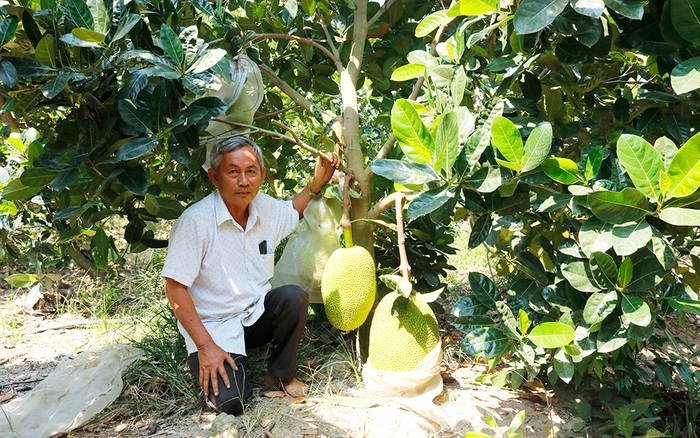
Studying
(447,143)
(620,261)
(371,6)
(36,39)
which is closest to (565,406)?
(620,261)

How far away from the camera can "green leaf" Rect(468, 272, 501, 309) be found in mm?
1781

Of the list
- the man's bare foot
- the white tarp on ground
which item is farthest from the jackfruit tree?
the man's bare foot

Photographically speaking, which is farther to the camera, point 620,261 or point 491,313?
point 491,313

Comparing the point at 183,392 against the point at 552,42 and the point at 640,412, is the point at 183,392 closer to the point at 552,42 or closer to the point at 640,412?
the point at 640,412

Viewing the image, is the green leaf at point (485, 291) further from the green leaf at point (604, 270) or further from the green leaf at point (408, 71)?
the green leaf at point (408, 71)

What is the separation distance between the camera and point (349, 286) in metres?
1.97

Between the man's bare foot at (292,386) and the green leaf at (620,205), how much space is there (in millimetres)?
1256

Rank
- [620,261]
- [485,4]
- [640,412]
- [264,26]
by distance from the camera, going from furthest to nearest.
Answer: [264,26]
[640,412]
[620,261]
[485,4]

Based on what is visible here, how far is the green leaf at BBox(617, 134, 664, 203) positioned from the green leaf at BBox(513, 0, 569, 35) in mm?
283

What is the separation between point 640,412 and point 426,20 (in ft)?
4.60

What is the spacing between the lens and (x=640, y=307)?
139 centimetres

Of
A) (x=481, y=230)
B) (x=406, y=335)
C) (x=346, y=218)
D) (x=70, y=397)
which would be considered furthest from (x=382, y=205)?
(x=70, y=397)

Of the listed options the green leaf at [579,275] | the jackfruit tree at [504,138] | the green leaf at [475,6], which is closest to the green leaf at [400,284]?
the jackfruit tree at [504,138]

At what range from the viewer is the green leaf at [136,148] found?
1458mm
